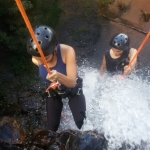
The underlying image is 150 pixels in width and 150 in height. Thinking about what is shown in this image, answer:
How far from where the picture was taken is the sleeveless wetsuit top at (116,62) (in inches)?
188

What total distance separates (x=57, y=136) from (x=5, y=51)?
10.1ft

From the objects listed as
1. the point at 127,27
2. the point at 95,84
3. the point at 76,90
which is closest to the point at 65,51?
the point at 76,90

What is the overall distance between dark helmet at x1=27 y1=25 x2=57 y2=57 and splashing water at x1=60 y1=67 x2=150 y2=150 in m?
2.00

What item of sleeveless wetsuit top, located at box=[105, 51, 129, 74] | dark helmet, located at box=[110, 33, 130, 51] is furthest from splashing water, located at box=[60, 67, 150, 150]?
dark helmet, located at box=[110, 33, 130, 51]

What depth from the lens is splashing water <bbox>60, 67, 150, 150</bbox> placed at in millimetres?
4551

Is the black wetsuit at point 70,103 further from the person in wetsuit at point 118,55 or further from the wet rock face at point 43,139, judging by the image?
the person in wetsuit at point 118,55

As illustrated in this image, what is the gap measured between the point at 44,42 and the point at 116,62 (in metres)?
2.11

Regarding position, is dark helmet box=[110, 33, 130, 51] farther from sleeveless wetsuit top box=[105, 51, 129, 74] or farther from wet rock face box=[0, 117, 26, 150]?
wet rock face box=[0, 117, 26, 150]

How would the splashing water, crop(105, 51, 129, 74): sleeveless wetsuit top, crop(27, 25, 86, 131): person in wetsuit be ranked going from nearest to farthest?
crop(27, 25, 86, 131): person in wetsuit
the splashing water
crop(105, 51, 129, 74): sleeveless wetsuit top

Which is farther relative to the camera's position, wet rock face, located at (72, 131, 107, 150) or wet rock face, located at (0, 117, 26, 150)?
wet rock face, located at (0, 117, 26, 150)

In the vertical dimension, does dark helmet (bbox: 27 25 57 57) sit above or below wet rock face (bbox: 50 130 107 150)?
above

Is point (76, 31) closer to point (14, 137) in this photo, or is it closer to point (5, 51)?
point (5, 51)

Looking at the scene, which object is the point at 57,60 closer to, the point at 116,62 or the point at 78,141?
the point at 78,141

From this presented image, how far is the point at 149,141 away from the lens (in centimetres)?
448
